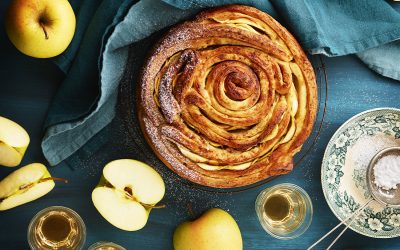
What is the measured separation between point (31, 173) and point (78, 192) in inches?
6.9

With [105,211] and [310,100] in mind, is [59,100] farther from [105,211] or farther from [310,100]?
[310,100]

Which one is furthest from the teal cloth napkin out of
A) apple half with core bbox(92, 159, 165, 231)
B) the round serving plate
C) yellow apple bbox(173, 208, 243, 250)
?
yellow apple bbox(173, 208, 243, 250)

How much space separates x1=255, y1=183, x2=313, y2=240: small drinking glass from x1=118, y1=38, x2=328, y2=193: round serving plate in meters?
0.06

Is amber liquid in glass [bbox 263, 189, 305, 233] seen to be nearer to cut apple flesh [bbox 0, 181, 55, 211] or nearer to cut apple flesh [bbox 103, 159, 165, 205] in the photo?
cut apple flesh [bbox 103, 159, 165, 205]

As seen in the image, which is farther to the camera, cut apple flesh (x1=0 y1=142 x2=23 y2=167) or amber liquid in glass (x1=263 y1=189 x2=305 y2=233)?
amber liquid in glass (x1=263 y1=189 x2=305 y2=233)

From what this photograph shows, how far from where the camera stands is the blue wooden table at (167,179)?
1.78 m

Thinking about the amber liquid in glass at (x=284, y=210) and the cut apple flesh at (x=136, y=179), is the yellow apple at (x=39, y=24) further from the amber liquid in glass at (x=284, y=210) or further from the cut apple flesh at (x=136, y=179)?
the amber liquid in glass at (x=284, y=210)

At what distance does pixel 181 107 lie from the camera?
1.66 meters

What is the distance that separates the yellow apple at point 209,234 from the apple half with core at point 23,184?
0.37 metres

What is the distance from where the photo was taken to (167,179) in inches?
71.2

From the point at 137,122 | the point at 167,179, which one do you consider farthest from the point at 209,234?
the point at 137,122

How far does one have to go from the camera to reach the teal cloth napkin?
1.66 metres

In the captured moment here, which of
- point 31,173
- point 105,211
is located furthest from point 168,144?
point 31,173

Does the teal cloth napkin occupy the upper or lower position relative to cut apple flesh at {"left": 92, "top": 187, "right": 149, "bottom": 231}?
upper
